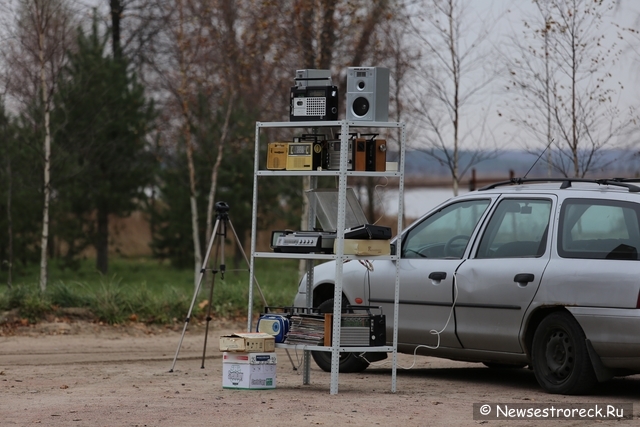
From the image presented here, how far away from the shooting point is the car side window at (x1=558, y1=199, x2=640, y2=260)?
8414 mm

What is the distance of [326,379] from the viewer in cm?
995

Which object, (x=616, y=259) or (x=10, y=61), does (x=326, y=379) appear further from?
(x=10, y=61)

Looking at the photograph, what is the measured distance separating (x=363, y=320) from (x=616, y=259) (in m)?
2.16

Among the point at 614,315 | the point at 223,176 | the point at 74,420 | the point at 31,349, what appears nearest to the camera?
the point at 74,420

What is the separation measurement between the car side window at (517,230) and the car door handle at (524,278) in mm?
213

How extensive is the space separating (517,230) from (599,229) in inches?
33.0

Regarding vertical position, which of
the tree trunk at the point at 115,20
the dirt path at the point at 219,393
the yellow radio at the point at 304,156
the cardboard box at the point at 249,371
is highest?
the tree trunk at the point at 115,20

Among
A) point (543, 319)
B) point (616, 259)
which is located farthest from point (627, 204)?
point (543, 319)

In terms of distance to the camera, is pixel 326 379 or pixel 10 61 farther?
pixel 10 61

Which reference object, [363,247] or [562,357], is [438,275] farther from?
[562,357]

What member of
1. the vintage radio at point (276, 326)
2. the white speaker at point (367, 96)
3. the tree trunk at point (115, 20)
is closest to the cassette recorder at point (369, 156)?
→ the white speaker at point (367, 96)

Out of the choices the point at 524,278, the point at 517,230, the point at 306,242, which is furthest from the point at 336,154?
the point at 524,278

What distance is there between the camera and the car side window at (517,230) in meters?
9.04

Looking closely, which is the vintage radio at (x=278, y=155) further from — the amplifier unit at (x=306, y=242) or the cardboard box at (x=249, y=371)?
the cardboard box at (x=249, y=371)
